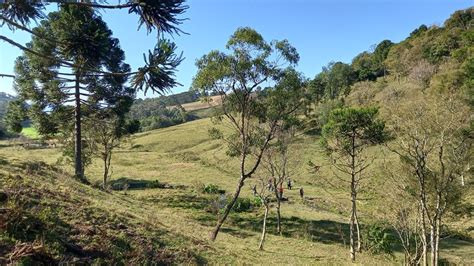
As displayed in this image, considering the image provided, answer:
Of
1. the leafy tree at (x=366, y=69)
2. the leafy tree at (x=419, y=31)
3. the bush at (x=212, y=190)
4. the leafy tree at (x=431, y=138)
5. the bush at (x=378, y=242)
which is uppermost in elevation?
the leafy tree at (x=419, y=31)

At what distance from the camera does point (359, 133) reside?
90.8 ft

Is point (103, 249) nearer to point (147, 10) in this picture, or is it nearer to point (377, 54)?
point (147, 10)

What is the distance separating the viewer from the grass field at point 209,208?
14805 millimetres

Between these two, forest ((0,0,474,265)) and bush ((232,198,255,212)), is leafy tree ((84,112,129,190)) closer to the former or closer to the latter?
forest ((0,0,474,265))

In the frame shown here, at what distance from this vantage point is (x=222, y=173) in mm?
54531

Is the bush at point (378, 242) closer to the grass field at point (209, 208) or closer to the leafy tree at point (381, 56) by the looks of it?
the grass field at point (209, 208)

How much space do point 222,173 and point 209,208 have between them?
68.8 feet

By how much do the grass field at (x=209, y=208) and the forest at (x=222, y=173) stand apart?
0.61 ft

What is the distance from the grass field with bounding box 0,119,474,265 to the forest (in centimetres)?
19

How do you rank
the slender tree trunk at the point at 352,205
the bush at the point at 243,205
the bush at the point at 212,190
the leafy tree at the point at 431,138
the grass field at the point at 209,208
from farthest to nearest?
1. the bush at the point at 212,190
2. the bush at the point at 243,205
3. the slender tree trunk at the point at 352,205
4. the leafy tree at the point at 431,138
5. the grass field at the point at 209,208

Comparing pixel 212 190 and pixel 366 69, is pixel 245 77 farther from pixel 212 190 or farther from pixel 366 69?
pixel 366 69

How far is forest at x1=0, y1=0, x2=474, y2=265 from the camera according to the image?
9273 millimetres

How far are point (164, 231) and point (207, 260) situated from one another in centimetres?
239

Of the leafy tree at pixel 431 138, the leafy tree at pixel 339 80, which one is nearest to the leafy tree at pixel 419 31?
the leafy tree at pixel 339 80
